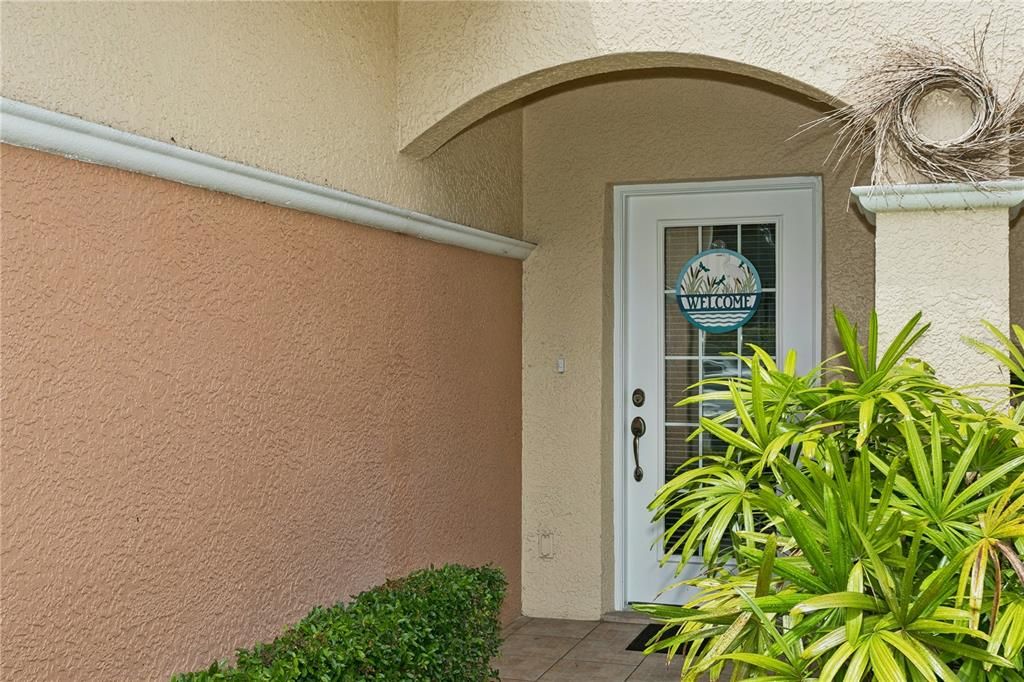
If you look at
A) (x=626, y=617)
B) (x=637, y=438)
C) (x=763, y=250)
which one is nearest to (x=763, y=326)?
(x=763, y=250)

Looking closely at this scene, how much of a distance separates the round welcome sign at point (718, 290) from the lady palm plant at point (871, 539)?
243cm

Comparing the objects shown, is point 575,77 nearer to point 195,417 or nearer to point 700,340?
point 700,340

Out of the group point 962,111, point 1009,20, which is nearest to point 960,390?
point 962,111

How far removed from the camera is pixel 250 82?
154 inches

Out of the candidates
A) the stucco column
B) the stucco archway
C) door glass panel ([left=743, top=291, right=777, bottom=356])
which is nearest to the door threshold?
door glass panel ([left=743, top=291, right=777, bottom=356])

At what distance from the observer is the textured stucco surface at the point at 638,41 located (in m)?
4.31

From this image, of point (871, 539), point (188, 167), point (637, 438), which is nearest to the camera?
point (871, 539)

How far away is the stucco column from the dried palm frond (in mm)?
71

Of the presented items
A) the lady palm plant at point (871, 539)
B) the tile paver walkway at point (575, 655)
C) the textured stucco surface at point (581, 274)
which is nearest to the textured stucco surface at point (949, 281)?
the lady palm plant at point (871, 539)

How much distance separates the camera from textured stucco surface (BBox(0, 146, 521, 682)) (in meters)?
2.96

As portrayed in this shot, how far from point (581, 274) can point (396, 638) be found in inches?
127

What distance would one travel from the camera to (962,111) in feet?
13.9

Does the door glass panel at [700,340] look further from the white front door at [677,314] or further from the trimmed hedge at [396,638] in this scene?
the trimmed hedge at [396,638]

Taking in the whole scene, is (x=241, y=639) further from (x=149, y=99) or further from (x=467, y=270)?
(x=467, y=270)
